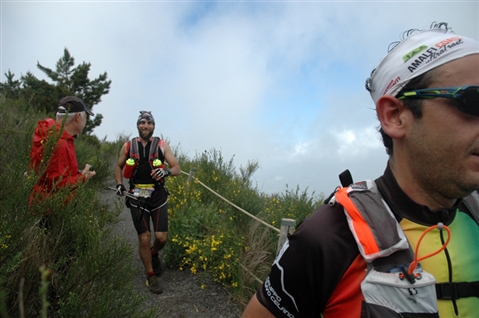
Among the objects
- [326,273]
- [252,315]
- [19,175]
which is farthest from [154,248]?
[326,273]

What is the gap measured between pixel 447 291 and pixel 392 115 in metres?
0.70

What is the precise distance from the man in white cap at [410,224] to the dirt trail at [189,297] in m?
3.08

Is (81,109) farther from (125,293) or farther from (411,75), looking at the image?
(411,75)

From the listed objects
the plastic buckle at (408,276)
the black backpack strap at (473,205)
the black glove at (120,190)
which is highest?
the black glove at (120,190)

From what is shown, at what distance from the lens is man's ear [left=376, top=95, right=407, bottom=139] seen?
1359mm

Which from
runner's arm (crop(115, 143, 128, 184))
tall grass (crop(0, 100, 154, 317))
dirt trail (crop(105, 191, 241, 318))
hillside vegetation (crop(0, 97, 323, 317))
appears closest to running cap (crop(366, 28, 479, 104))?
hillside vegetation (crop(0, 97, 323, 317))

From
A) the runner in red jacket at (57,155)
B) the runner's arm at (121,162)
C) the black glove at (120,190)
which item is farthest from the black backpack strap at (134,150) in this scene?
the runner in red jacket at (57,155)

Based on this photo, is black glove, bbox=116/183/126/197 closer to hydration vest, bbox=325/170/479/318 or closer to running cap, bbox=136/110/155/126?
running cap, bbox=136/110/155/126

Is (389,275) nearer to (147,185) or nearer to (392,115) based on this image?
(392,115)

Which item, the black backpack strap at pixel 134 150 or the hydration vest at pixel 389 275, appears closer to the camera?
the hydration vest at pixel 389 275

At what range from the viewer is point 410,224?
4.16ft

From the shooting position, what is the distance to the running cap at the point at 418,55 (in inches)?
50.6

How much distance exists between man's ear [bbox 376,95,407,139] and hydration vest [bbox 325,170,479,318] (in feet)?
1.07

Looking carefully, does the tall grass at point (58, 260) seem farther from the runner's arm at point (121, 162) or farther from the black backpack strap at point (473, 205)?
the black backpack strap at point (473, 205)
